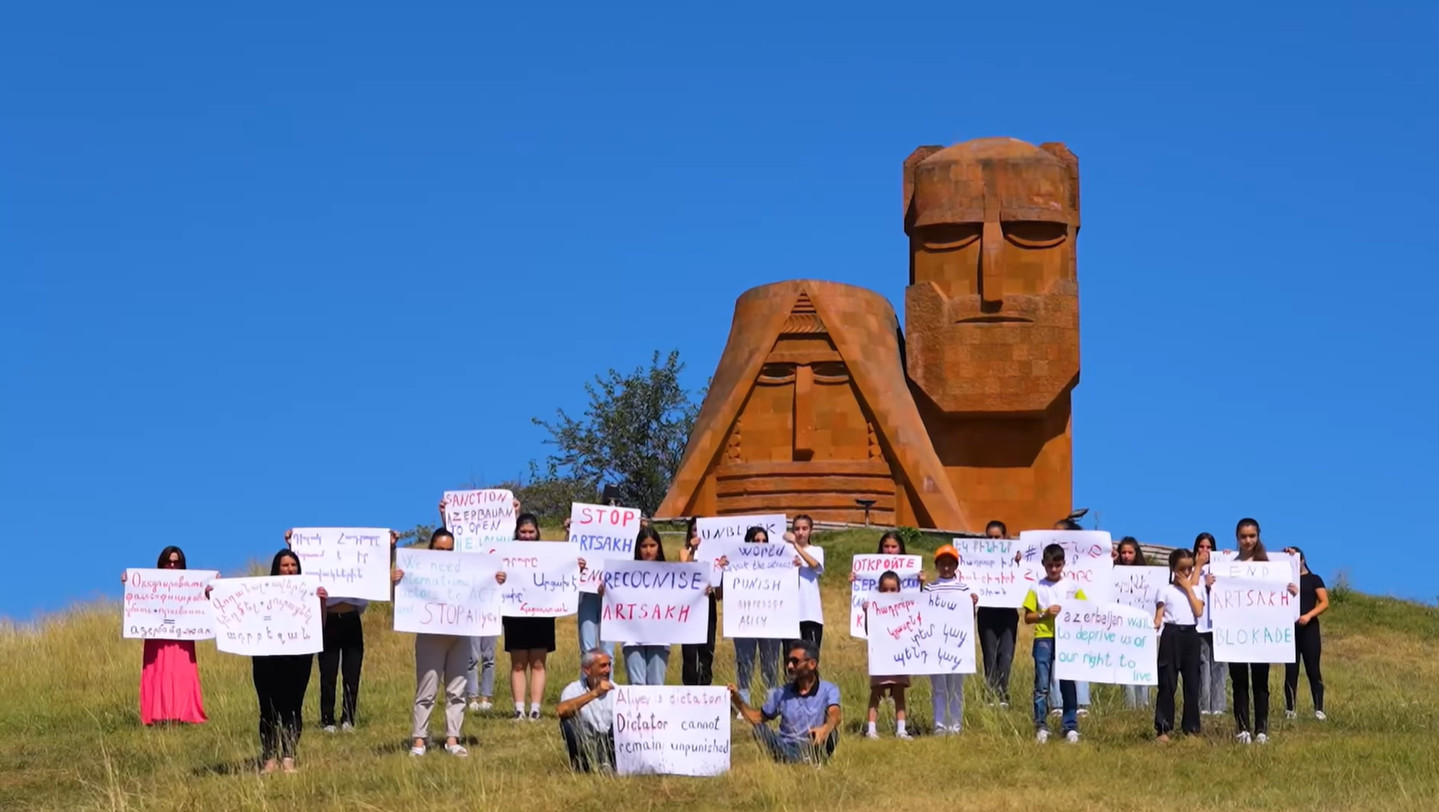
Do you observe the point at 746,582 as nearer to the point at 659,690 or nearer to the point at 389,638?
the point at 659,690

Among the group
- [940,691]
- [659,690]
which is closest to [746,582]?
[940,691]

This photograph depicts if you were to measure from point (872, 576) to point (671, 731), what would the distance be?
3815mm

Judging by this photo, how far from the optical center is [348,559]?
13297 mm

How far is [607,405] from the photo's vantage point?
4625cm

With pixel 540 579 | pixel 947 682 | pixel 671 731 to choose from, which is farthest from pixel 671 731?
pixel 947 682

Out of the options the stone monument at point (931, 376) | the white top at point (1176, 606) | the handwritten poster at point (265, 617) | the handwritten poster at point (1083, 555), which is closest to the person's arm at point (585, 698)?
the handwritten poster at point (265, 617)

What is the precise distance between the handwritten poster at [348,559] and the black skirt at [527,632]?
1.03m

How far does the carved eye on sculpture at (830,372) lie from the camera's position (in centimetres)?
3058

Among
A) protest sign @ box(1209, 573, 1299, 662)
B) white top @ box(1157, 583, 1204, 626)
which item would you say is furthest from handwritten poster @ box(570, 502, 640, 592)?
protest sign @ box(1209, 573, 1299, 662)

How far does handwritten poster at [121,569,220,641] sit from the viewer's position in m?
14.3

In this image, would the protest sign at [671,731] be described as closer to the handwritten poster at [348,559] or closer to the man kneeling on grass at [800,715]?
the man kneeling on grass at [800,715]

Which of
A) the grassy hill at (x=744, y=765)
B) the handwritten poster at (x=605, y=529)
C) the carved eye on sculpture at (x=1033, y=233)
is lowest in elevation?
the grassy hill at (x=744, y=765)

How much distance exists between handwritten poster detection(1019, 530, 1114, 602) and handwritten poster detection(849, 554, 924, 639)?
113cm

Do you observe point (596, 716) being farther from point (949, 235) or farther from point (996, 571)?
point (949, 235)
